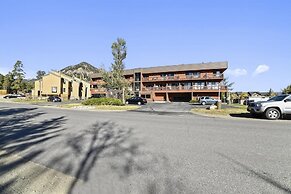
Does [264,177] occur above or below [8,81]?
below

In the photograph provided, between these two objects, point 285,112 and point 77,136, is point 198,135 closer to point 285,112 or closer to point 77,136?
point 77,136

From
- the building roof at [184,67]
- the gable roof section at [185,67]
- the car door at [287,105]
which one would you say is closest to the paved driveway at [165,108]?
the car door at [287,105]

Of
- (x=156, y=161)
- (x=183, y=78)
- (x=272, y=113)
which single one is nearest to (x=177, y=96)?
(x=183, y=78)

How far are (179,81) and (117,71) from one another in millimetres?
18689

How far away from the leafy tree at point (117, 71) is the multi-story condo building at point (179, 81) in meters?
13.2

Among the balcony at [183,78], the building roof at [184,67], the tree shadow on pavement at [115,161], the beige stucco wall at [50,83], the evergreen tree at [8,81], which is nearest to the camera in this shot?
the tree shadow on pavement at [115,161]

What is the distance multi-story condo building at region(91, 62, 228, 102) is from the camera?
2104 inches

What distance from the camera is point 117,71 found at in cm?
4450

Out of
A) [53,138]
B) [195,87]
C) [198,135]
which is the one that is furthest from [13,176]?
[195,87]

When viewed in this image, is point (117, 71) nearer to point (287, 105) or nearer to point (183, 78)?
point (183, 78)

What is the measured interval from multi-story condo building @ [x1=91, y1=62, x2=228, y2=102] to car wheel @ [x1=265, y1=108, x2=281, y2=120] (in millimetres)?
34851

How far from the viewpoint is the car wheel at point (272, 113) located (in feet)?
49.5

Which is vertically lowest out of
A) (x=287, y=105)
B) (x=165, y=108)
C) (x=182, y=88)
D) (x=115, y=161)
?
(x=115, y=161)

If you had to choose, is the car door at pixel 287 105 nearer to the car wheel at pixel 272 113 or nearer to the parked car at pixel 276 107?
the parked car at pixel 276 107
